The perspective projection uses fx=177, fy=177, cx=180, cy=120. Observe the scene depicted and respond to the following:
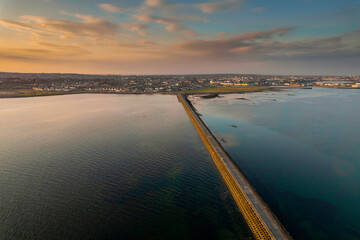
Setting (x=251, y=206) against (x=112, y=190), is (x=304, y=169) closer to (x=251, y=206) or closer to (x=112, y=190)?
(x=251, y=206)

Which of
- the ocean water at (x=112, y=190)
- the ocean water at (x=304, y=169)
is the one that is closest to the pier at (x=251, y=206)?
the ocean water at (x=112, y=190)

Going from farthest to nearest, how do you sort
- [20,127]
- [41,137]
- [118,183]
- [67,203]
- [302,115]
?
[302,115], [20,127], [41,137], [118,183], [67,203]

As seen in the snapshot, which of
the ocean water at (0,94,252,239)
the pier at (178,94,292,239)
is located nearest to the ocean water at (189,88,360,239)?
the pier at (178,94,292,239)

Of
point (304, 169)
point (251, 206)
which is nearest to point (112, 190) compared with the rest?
point (251, 206)

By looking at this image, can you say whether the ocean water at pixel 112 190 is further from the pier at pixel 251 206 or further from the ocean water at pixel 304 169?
the ocean water at pixel 304 169

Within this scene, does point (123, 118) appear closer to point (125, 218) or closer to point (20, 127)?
point (20, 127)

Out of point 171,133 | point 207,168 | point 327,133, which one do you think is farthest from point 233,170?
point 327,133
